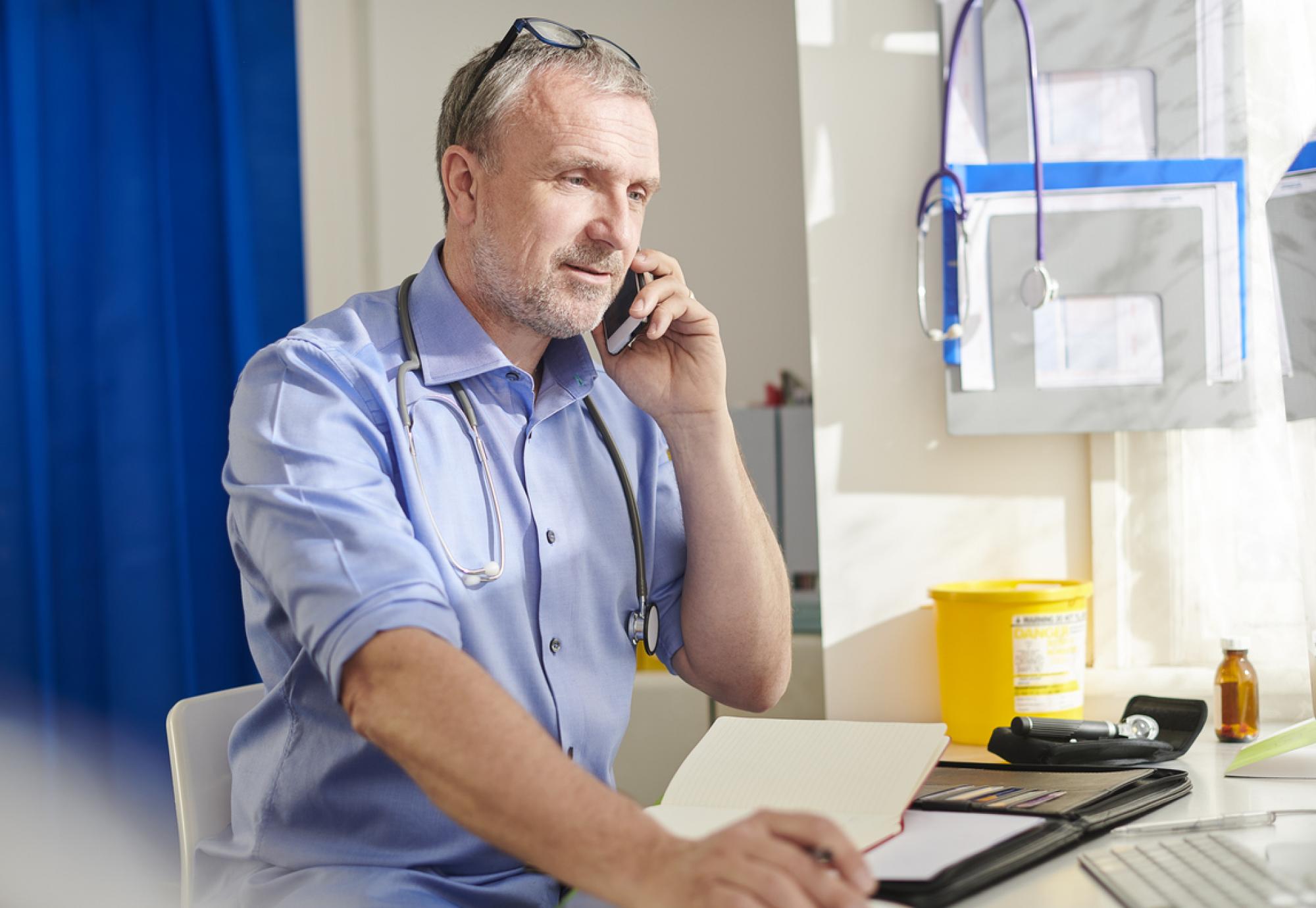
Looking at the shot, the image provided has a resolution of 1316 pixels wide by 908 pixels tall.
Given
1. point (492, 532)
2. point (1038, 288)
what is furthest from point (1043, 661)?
point (492, 532)

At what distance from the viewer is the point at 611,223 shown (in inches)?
48.6

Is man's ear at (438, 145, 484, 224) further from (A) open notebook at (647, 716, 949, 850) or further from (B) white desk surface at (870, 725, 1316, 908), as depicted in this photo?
(B) white desk surface at (870, 725, 1316, 908)

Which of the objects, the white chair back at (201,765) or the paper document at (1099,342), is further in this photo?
the paper document at (1099,342)

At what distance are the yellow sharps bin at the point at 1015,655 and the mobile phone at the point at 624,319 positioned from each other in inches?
21.4

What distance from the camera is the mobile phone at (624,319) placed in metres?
1.29

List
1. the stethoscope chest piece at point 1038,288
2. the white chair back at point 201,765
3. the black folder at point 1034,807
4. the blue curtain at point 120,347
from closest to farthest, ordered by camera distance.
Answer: the black folder at point 1034,807
the white chair back at point 201,765
the stethoscope chest piece at point 1038,288
the blue curtain at point 120,347

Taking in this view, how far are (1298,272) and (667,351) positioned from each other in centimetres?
70

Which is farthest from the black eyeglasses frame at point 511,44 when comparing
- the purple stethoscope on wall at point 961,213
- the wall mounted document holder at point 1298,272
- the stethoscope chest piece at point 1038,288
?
the wall mounted document holder at point 1298,272

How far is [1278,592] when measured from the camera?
153cm

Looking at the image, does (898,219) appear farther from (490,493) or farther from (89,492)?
(89,492)

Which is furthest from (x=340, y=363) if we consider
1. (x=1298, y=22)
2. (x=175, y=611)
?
(x=175, y=611)

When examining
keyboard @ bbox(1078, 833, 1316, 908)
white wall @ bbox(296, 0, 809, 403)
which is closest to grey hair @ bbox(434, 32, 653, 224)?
keyboard @ bbox(1078, 833, 1316, 908)

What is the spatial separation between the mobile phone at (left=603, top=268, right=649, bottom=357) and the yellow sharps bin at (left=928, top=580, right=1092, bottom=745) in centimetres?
54

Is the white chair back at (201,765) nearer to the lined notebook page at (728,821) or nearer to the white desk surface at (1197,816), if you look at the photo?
the lined notebook page at (728,821)
